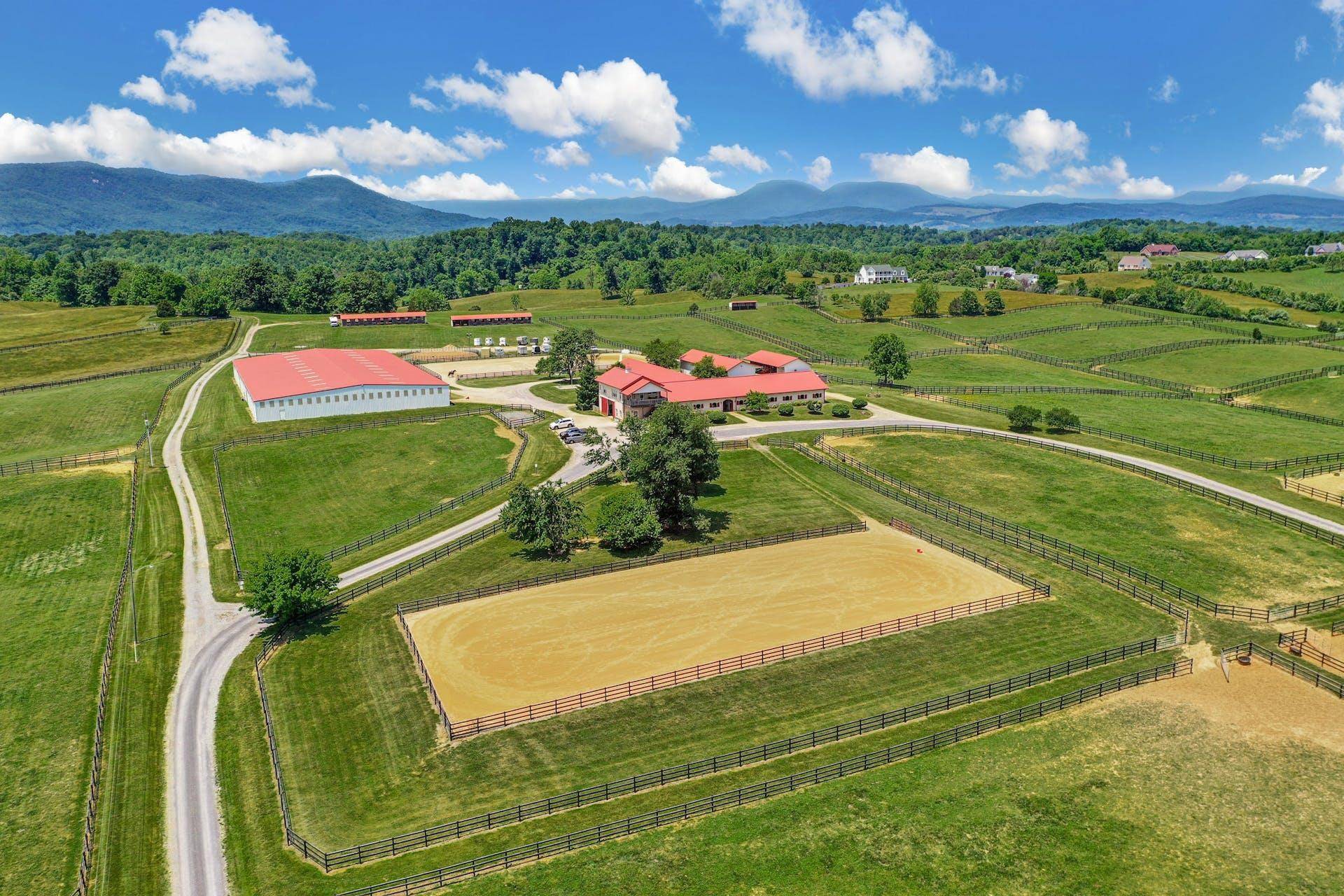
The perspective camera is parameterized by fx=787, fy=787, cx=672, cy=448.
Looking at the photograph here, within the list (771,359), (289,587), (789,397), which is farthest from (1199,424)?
(289,587)

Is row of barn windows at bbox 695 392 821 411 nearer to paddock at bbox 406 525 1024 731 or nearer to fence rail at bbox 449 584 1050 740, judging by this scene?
paddock at bbox 406 525 1024 731

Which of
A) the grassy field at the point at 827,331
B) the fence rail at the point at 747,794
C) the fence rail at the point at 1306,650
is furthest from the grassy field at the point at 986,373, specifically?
the fence rail at the point at 747,794

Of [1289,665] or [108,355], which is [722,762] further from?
[108,355]

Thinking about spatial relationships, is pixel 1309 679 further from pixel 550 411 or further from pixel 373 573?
pixel 550 411

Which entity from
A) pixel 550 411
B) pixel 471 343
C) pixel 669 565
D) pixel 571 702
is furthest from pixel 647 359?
pixel 571 702

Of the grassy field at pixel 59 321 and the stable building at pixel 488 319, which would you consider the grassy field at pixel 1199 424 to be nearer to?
the stable building at pixel 488 319
